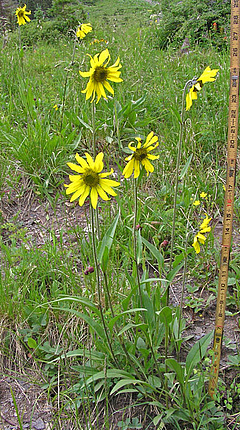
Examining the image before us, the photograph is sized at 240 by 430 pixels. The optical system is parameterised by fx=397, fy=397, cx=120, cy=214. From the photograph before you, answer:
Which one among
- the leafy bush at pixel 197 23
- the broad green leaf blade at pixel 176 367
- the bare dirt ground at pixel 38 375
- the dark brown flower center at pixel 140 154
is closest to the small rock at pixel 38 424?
the bare dirt ground at pixel 38 375

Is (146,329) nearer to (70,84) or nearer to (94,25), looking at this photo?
(70,84)

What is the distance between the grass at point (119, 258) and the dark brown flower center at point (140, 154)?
0.52 ft

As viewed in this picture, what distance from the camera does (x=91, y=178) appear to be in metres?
1.39

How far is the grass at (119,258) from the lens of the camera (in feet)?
5.55

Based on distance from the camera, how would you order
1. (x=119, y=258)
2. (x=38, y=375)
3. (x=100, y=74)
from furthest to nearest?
1. (x=119, y=258)
2. (x=38, y=375)
3. (x=100, y=74)

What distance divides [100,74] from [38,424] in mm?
1533

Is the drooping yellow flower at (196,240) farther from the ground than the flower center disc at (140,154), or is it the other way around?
Result: the flower center disc at (140,154)

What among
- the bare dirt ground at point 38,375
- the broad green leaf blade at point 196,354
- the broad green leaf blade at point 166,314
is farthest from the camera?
the bare dirt ground at point 38,375

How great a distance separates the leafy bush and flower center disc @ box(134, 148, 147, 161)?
158 inches

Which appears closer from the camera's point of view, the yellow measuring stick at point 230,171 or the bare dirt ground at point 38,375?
the yellow measuring stick at point 230,171

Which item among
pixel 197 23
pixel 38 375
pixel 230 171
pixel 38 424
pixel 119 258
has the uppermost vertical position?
pixel 197 23

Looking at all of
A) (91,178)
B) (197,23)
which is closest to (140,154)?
(91,178)

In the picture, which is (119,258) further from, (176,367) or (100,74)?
(100,74)

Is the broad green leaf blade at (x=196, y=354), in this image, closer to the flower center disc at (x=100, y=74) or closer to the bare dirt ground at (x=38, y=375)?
the bare dirt ground at (x=38, y=375)
